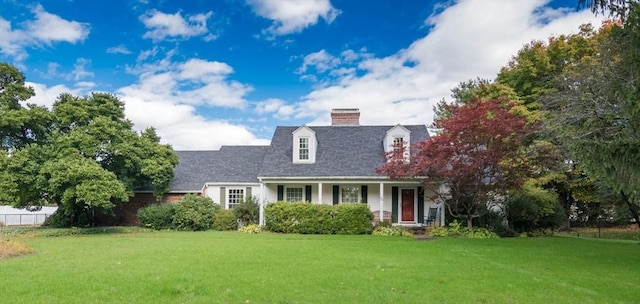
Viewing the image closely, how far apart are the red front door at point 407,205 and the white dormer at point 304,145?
5231 millimetres

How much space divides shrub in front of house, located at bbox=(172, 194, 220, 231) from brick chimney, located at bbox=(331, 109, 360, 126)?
31.0ft

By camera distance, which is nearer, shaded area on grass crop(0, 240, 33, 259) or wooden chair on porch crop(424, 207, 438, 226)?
shaded area on grass crop(0, 240, 33, 259)

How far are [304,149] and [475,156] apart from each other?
9465 millimetres

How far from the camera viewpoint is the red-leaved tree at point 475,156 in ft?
53.0

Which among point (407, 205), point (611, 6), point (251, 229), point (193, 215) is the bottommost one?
point (251, 229)

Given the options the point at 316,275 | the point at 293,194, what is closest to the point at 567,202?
the point at 293,194

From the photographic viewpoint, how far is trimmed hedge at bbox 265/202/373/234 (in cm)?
1905

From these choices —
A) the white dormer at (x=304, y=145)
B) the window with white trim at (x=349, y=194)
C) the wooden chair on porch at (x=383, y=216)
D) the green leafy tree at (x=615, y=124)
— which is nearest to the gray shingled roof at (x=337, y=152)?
the white dormer at (x=304, y=145)

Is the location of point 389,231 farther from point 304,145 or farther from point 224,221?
point 224,221

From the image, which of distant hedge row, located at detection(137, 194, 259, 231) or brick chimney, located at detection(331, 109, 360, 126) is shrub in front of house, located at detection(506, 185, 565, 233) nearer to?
brick chimney, located at detection(331, 109, 360, 126)

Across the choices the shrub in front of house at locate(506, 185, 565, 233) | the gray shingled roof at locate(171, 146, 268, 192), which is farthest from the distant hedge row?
the shrub in front of house at locate(506, 185, 565, 233)

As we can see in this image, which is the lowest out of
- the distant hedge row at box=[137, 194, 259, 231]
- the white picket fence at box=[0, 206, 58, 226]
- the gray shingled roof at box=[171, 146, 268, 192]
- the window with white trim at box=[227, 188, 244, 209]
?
the white picket fence at box=[0, 206, 58, 226]

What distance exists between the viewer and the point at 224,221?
21.1m

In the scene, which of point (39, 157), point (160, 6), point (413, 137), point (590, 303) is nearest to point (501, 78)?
point (413, 137)
